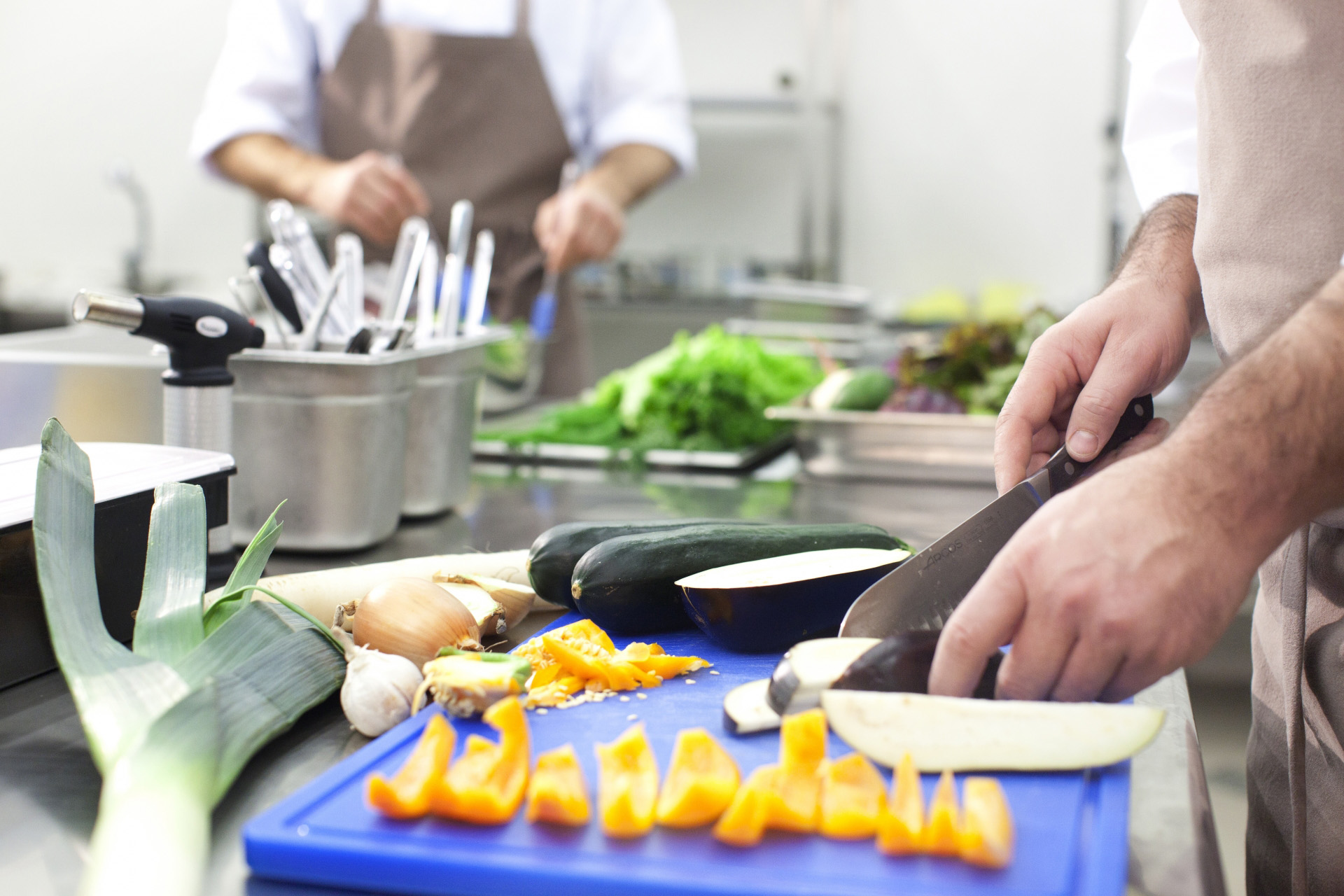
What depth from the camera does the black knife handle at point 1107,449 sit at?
1023mm

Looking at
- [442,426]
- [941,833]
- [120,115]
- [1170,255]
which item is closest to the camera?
[941,833]

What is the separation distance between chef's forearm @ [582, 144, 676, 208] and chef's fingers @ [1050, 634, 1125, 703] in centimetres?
228

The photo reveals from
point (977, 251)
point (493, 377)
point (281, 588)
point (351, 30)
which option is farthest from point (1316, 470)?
point (977, 251)

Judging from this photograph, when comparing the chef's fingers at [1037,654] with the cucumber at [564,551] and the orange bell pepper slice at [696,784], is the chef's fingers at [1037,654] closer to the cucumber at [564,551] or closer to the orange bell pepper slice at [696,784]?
the orange bell pepper slice at [696,784]

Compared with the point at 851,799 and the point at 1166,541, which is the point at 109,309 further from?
the point at 1166,541

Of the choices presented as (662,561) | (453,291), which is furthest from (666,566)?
(453,291)

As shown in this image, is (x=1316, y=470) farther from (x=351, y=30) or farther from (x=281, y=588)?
(x=351, y=30)

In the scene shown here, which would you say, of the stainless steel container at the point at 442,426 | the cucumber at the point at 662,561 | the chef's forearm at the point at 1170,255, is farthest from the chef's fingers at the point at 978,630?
the stainless steel container at the point at 442,426

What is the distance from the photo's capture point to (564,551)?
3.50 ft

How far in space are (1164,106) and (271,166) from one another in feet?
6.61

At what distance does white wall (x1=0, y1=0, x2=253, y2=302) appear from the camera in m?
5.88

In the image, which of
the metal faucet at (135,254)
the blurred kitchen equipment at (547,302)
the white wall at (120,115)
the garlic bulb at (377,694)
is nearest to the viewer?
the garlic bulb at (377,694)

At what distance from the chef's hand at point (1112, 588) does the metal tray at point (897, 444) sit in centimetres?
122

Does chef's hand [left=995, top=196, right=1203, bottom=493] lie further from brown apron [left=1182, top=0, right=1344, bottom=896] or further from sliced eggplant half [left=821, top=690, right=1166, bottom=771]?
sliced eggplant half [left=821, top=690, right=1166, bottom=771]
